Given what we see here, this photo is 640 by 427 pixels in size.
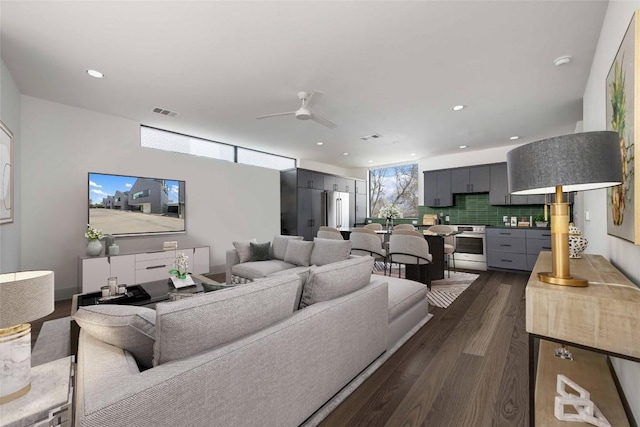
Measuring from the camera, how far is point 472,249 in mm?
6055

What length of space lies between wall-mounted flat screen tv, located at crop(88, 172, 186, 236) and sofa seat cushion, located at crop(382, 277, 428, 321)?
3.91 m

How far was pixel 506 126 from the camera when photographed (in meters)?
4.74

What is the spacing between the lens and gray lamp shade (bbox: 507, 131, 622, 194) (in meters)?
1.10

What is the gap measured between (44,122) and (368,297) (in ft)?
15.4

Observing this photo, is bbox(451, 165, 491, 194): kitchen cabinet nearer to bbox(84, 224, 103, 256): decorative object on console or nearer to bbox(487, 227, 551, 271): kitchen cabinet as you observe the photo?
bbox(487, 227, 551, 271): kitchen cabinet

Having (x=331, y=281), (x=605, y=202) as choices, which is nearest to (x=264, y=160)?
(x=331, y=281)

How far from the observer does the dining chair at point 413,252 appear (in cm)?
407

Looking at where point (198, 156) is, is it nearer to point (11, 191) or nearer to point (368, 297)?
point (11, 191)

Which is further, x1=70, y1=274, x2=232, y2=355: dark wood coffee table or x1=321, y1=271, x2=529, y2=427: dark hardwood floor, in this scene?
x1=70, y1=274, x2=232, y2=355: dark wood coffee table

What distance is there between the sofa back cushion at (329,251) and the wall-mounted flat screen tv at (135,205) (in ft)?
8.66

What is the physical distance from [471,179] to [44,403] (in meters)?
7.12

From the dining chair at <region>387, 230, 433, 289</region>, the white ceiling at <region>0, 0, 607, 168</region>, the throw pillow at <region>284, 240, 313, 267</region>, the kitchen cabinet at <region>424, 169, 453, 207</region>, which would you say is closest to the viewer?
the white ceiling at <region>0, 0, 607, 168</region>

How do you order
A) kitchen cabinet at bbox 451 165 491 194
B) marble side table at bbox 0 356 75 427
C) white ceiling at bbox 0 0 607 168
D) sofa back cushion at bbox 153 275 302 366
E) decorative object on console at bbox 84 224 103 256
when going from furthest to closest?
1. kitchen cabinet at bbox 451 165 491 194
2. decorative object on console at bbox 84 224 103 256
3. white ceiling at bbox 0 0 607 168
4. sofa back cushion at bbox 153 275 302 366
5. marble side table at bbox 0 356 75 427

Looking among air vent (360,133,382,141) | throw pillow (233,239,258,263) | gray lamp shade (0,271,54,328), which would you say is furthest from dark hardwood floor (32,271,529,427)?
air vent (360,133,382,141)
